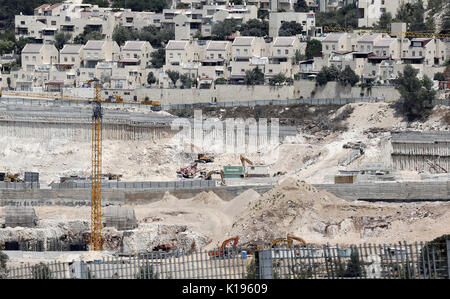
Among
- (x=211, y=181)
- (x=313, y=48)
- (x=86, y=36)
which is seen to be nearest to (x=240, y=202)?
(x=211, y=181)

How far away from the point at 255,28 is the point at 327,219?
57.8m

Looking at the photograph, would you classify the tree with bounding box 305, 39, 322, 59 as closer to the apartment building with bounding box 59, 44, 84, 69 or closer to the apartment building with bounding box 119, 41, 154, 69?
the apartment building with bounding box 119, 41, 154, 69

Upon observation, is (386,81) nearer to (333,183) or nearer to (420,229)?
(333,183)

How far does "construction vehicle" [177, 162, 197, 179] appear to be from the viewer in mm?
90625

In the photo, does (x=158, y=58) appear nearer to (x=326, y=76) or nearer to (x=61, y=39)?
(x=61, y=39)

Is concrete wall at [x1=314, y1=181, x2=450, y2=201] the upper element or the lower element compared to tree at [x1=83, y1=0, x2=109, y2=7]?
lower

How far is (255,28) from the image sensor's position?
5007 inches

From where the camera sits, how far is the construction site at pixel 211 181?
70625 mm

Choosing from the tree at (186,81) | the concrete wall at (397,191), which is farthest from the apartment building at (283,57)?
the concrete wall at (397,191)

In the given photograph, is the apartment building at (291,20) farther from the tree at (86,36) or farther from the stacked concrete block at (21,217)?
the stacked concrete block at (21,217)

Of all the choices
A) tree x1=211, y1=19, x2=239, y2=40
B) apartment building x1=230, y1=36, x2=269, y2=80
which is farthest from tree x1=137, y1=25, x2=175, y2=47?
apartment building x1=230, y1=36, x2=269, y2=80

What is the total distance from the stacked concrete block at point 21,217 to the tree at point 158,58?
4338 centimetres

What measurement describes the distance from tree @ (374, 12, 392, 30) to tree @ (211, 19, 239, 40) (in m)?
12.6

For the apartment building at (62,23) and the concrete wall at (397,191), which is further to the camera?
the apartment building at (62,23)
